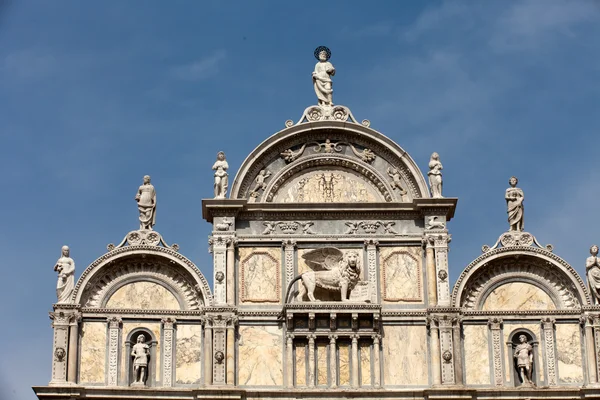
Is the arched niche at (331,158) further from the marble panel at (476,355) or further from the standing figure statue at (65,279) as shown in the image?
the standing figure statue at (65,279)

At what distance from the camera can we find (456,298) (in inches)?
1390

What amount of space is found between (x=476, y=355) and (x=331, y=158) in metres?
5.47

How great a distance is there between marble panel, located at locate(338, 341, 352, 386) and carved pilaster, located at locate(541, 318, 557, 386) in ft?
14.0

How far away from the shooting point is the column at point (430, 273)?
35375mm

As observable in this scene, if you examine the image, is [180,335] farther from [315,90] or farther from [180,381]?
[315,90]

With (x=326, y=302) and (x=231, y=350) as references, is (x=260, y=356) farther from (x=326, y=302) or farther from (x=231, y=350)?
(x=326, y=302)

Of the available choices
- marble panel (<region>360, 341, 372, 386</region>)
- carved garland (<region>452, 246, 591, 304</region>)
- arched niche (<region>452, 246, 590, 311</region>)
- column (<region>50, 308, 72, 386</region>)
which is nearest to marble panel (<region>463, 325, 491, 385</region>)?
arched niche (<region>452, 246, 590, 311</region>)

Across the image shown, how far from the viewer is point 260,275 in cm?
3566

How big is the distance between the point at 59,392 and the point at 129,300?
2.65 m

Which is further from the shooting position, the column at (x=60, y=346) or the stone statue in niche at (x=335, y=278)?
the stone statue in niche at (x=335, y=278)

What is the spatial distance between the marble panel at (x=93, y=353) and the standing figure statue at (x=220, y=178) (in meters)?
3.85

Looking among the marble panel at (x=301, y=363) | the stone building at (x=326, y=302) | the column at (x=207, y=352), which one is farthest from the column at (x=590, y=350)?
the column at (x=207, y=352)

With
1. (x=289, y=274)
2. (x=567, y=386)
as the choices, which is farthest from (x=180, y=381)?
(x=567, y=386)

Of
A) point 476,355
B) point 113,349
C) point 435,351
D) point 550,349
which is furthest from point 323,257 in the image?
point 550,349
